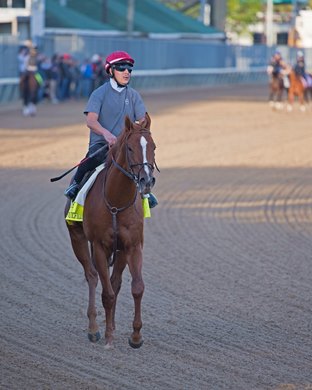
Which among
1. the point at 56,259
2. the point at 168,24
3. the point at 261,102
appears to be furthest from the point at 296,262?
the point at 168,24

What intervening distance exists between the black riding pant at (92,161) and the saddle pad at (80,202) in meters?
0.06

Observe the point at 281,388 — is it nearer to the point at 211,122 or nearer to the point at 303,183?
the point at 303,183

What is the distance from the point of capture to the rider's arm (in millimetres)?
8320

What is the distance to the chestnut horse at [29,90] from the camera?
99.8 ft

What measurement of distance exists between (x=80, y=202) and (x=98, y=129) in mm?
613

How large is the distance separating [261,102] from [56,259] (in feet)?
99.1

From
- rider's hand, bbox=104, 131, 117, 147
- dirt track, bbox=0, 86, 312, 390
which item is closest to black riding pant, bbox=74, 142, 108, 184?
rider's hand, bbox=104, 131, 117, 147

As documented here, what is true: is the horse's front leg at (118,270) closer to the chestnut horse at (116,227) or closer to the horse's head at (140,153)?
the chestnut horse at (116,227)

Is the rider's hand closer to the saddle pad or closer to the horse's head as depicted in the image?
the saddle pad

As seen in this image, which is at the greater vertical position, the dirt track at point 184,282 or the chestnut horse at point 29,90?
the chestnut horse at point 29,90

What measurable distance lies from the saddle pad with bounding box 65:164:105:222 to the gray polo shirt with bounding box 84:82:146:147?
0.37m

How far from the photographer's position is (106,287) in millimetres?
8219

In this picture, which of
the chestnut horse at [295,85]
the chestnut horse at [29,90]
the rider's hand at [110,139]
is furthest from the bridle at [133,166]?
the chestnut horse at [295,85]

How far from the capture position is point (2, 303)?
31.5 feet
